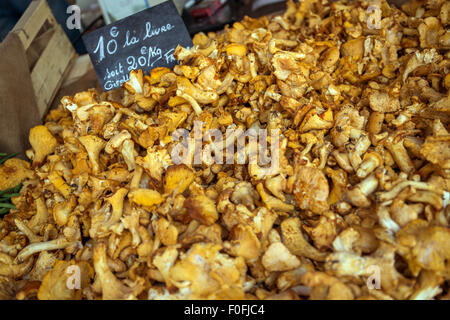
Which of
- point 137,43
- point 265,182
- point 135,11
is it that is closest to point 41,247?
point 265,182

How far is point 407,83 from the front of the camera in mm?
1459

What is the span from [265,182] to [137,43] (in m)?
1.17

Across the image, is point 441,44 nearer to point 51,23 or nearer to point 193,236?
point 193,236

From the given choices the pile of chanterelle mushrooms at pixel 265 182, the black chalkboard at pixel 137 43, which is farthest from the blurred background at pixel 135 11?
the pile of chanterelle mushrooms at pixel 265 182

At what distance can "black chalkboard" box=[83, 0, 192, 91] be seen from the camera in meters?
1.83

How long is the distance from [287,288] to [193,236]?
332 mm

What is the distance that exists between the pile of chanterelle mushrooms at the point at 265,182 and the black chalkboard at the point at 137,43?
0.15m

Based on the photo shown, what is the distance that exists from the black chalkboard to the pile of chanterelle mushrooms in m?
0.15

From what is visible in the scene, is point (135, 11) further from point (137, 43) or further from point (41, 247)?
point (41, 247)

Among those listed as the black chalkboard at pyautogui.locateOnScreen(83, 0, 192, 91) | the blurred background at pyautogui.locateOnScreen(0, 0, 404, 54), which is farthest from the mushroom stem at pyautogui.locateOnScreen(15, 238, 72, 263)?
the blurred background at pyautogui.locateOnScreen(0, 0, 404, 54)

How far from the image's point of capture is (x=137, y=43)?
1.85 m

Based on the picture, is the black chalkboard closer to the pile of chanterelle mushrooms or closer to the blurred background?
the pile of chanterelle mushrooms

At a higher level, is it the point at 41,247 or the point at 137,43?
the point at 137,43
